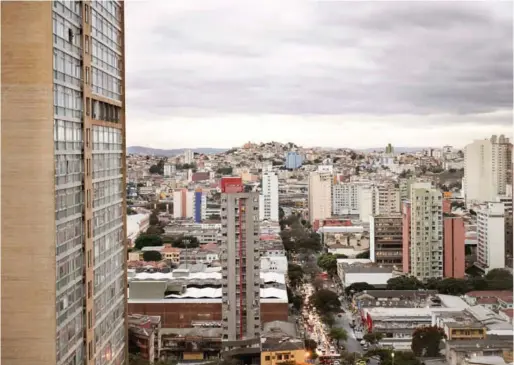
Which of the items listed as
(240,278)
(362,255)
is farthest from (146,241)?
(240,278)

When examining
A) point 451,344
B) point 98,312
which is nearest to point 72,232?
point 98,312

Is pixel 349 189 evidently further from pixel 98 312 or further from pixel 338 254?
pixel 98 312

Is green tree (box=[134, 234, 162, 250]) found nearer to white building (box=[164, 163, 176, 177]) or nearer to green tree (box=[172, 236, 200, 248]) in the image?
green tree (box=[172, 236, 200, 248])

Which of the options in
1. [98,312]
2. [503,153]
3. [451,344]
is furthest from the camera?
[503,153]

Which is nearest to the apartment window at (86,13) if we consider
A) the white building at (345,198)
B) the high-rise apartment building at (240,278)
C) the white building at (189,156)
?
the high-rise apartment building at (240,278)

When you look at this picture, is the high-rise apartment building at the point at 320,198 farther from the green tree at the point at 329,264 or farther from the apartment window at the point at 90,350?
the apartment window at the point at 90,350

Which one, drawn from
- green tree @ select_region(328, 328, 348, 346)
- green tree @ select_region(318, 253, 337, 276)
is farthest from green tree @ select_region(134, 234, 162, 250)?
green tree @ select_region(328, 328, 348, 346)

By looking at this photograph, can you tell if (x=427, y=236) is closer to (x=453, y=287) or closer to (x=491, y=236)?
(x=453, y=287)

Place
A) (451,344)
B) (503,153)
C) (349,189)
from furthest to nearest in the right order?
(349,189), (503,153), (451,344)
